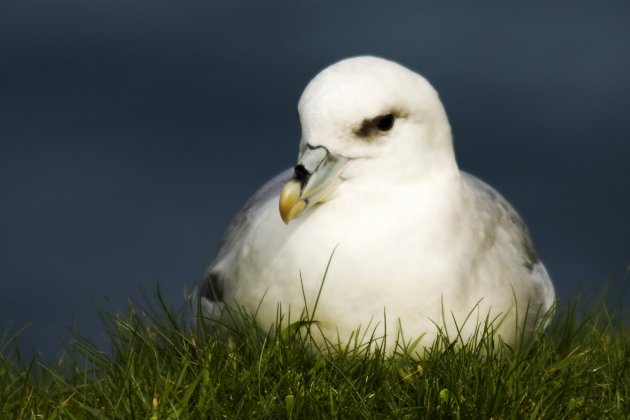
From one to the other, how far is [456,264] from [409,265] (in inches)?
8.0

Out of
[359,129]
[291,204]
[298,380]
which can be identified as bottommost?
[298,380]

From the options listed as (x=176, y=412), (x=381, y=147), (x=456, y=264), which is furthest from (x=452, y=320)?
(x=176, y=412)

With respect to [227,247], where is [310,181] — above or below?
above

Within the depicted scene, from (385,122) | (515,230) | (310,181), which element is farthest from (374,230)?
(515,230)

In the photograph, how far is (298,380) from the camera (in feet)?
17.7

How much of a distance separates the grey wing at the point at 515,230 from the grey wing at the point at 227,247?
89 centimetres

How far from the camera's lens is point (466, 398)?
Answer: 5195 mm

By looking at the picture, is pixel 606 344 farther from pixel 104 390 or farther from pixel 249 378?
pixel 104 390

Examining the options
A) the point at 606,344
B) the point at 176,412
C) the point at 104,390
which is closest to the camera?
the point at 176,412

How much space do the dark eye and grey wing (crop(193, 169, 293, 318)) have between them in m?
0.78

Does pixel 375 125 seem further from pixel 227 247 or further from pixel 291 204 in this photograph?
pixel 227 247

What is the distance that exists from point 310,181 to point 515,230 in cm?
131

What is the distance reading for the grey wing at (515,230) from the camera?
618 centimetres

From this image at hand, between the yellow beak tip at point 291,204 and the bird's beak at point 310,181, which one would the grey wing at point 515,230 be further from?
the yellow beak tip at point 291,204
